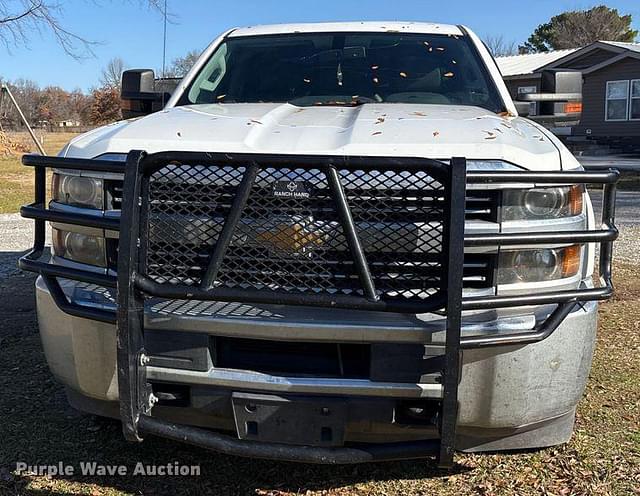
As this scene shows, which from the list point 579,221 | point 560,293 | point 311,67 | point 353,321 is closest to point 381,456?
point 353,321

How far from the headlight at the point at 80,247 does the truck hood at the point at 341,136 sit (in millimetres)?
324

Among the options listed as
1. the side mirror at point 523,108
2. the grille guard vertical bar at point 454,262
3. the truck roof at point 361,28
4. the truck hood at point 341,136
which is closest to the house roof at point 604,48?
the truck roof at point 361,28

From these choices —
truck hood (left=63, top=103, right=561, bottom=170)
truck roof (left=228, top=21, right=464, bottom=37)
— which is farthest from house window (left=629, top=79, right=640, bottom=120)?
truck hood (left=63, top=103, right=561, bottom=170)

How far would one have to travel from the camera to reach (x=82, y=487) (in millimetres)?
3020

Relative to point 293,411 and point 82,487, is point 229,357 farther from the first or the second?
point 82,487

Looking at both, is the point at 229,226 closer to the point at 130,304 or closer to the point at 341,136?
the point at 130,304

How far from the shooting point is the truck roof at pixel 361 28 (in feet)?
15.0

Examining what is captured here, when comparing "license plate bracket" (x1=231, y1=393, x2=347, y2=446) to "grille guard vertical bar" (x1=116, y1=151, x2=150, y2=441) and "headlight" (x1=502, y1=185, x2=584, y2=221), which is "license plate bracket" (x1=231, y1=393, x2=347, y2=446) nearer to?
"grille guard vertical bar" (x1=116, y1=151, x2=150, y2=441)

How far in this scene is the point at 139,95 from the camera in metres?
4.52

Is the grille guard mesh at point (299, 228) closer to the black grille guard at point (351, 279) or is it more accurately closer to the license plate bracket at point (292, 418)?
the black grille guard at point (351, 279)

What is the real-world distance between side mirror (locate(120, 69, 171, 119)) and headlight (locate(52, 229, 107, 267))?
5.98ft

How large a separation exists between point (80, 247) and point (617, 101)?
102ft

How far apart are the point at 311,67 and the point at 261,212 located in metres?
2.25

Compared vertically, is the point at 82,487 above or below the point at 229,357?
below
